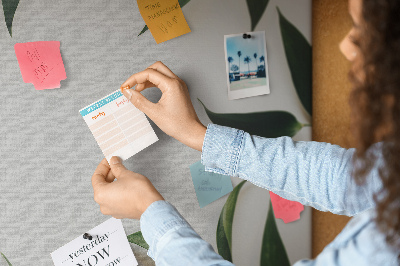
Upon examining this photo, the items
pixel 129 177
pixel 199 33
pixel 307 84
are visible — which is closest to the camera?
pixel 129 177

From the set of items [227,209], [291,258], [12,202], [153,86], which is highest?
[153,86]

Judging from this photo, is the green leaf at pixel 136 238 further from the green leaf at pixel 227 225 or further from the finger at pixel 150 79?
the finger at pixel 150 79

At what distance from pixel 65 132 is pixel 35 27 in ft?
0.59

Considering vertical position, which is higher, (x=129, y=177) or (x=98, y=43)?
(x=98, y=43)

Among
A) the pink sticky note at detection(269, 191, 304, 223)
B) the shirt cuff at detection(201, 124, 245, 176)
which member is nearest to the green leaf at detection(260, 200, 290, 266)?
the pink sticky note at detection(269, 191, 304, 223)

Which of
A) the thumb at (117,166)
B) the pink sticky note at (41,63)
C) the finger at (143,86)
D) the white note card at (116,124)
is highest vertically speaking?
the pink sticky note at (41,63)

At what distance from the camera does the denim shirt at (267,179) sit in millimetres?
480

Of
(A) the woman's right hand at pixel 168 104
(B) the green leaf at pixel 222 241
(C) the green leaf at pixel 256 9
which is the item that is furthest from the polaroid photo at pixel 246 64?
(B) the green leaf at pixel 222 241

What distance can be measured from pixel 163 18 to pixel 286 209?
49cm

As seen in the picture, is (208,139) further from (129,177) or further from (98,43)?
(98,43)

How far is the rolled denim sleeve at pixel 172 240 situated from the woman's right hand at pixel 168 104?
15 centimetres

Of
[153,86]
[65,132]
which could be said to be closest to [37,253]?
[65,132]

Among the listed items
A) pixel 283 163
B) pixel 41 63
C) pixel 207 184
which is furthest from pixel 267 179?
pixel 41 63

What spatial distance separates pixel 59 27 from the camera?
0.62 m
